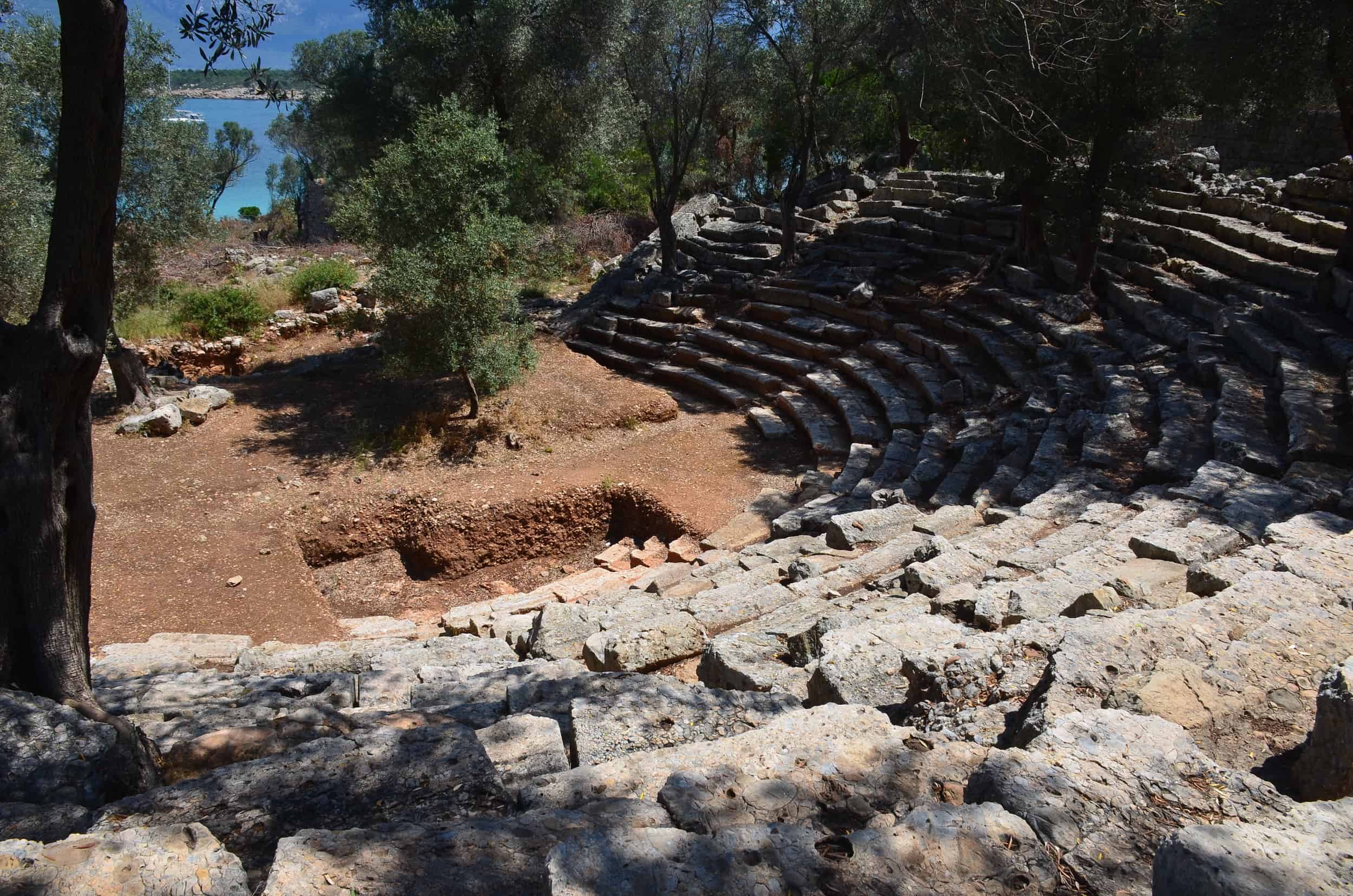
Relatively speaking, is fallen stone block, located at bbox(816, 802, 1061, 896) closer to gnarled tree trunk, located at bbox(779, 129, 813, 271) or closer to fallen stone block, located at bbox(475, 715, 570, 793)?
fallen stone block, located at bbox(475, 715, 570, 793)

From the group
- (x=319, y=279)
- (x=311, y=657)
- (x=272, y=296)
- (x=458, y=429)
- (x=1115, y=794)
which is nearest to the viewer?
(x=1115, y=794)

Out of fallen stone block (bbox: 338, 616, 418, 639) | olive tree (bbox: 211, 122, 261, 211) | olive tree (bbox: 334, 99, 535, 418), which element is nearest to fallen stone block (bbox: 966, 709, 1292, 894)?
fallen stone block (bbox: 338, 616, 418, 639)

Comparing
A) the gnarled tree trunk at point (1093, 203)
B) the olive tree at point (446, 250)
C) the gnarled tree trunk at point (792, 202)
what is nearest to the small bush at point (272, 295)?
the olive tree at point (446, 250)

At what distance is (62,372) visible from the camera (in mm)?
3896

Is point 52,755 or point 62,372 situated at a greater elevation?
point 62,372

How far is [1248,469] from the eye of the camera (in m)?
7.60

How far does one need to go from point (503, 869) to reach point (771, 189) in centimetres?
2489

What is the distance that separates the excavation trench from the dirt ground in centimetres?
4

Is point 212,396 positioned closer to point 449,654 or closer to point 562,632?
point 449,654

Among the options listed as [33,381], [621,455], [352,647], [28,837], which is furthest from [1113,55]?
[28,837]

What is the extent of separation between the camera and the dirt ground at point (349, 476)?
985 centimetres

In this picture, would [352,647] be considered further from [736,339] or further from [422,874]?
[736,339]

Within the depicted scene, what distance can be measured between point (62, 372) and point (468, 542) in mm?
7842

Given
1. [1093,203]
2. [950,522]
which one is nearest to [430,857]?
[950,522]
